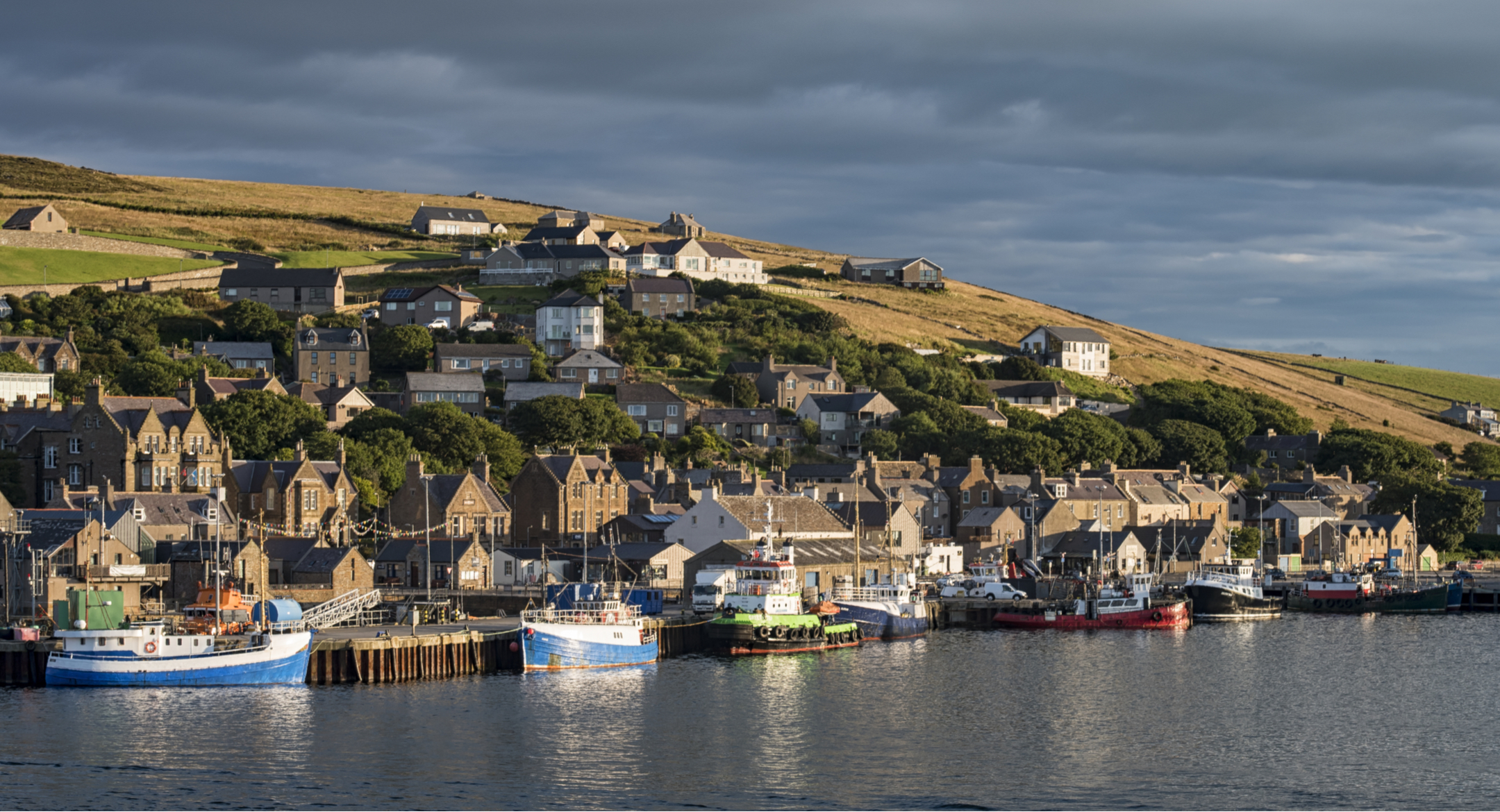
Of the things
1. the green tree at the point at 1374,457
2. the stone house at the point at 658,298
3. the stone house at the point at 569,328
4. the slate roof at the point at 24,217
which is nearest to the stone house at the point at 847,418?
the stone house at the point at 569,328

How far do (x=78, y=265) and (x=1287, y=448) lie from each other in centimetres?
12363

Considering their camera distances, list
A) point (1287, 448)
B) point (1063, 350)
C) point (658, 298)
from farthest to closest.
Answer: point (1063, 350), point (658, 298), point (1287, 448)

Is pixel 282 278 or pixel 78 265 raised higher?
pixel 78 265

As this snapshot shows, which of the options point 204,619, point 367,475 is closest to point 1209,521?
point 367,475

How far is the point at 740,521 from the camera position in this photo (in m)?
92.1

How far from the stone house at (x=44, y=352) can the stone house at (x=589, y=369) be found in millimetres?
41321

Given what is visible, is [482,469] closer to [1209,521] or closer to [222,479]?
[222,479]

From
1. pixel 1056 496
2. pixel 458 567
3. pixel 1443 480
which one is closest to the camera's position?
pixel 458 567

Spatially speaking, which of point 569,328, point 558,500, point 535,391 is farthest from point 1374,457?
point 558,500

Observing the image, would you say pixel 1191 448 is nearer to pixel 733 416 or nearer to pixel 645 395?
pixel 733 416

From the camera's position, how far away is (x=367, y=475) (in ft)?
340

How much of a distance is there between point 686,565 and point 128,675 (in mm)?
35534

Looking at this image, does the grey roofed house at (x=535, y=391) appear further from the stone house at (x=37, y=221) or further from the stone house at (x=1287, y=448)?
the stone house at (x=1287, y=448)

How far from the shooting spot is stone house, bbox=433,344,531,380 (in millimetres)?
150250
